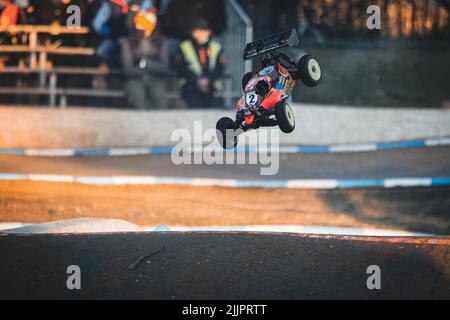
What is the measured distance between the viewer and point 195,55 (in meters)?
14.5

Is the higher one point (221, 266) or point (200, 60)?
point (200, 60)

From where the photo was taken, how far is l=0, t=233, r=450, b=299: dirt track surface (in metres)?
5.72

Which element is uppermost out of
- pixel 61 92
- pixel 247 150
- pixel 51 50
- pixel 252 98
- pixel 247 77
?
pixel 51 50

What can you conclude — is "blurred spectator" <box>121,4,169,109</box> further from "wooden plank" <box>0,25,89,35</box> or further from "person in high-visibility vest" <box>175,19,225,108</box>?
"wooden plank" <box>0,25,89,35</box>

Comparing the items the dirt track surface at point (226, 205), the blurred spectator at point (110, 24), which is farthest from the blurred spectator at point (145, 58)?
the dirt track surface at point (226, 205)

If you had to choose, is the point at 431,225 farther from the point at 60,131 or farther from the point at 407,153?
the point at 60,131

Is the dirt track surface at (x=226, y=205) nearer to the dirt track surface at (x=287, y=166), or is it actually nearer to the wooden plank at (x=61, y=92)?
the dirt track surface at (x=287, y=166)

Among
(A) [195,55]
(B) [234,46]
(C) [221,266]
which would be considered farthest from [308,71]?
(B) [234,46]

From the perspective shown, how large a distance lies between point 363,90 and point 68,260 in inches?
499

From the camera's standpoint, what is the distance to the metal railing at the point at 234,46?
16.0 metres

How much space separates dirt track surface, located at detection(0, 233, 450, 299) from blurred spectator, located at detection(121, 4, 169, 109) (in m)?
8.68

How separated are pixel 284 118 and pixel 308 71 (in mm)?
422

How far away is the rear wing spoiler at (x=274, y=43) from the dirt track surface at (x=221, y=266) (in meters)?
2.04

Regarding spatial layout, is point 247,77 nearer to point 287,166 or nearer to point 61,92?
point 287,166
